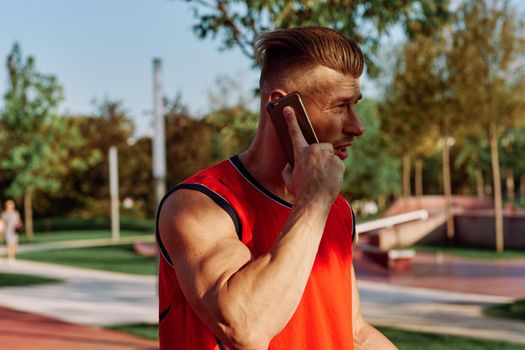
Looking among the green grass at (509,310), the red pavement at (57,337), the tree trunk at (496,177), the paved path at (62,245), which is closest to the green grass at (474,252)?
the tree trunk at (496,177)

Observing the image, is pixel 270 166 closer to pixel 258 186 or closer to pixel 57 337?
pixel 258 186

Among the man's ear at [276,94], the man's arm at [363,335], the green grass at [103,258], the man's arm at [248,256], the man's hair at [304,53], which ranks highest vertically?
the man's hair at [304,53]

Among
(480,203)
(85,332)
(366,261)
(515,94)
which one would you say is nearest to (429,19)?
(85,332)

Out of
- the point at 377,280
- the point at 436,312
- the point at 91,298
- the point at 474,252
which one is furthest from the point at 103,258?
the point at 436,312

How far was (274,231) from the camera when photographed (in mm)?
1790

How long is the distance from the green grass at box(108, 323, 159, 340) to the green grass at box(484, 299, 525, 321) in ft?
17.1

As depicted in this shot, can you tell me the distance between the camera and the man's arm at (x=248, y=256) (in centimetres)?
148

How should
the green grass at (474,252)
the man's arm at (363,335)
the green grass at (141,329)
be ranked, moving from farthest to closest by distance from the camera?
the green grass at (474,252), the green grass at (141,329), the man's arm at (363,335)

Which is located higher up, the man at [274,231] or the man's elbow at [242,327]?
the man at [274,231]

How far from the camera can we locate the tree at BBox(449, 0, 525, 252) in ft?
70.4

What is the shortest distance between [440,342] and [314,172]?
7.66 m

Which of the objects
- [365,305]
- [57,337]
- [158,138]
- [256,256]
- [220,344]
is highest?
[158,138]

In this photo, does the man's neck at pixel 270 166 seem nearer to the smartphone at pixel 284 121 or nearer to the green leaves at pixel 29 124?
the smartphone at pixel 284 121

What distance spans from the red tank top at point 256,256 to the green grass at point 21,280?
14.4 m
